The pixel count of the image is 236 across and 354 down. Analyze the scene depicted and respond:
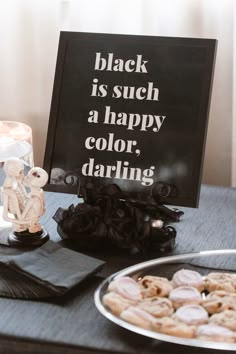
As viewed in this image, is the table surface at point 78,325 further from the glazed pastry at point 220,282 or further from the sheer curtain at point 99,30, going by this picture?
the sheer curtain at point 99,30

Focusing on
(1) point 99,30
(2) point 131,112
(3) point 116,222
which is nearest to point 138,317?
(3) point 116,222

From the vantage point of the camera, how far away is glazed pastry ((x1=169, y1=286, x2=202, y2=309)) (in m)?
1.01

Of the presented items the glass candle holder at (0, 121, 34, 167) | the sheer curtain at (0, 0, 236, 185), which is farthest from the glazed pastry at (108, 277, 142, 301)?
the sheer curtain at (0, 0, 236, 185)

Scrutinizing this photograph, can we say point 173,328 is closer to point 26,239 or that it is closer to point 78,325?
point 78,325

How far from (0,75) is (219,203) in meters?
0.63

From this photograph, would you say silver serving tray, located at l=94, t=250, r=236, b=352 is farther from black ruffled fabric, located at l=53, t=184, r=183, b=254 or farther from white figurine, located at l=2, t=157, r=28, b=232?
white figurine, located at l=2, t=157, r=28, b=232

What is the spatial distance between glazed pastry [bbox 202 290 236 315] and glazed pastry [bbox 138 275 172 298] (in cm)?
6

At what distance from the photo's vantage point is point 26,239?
1.22 metres

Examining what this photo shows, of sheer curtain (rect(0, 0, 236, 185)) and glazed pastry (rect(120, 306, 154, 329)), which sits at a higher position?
sheer curtain (rect(0, 0, 236, 185))

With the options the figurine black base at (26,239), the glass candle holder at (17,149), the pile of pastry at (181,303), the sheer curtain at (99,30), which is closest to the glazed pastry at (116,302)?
the pile of pastry at (181,303)

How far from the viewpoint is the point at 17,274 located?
1.12m

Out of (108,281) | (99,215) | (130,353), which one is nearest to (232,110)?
(99,215)

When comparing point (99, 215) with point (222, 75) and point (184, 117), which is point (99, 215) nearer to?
point (184, 117)

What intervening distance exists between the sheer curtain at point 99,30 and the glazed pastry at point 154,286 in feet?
1.98
